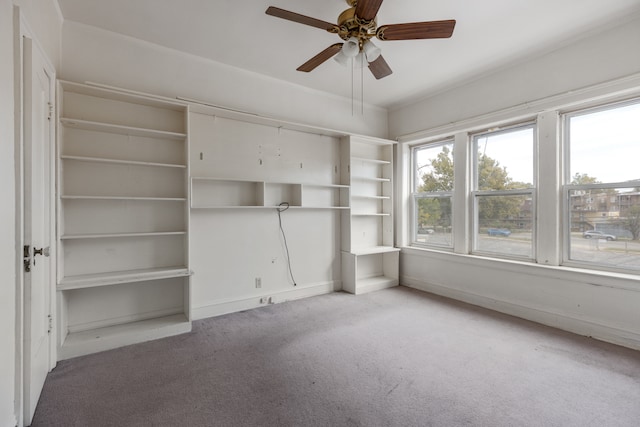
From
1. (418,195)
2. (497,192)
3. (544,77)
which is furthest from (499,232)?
(544,77)

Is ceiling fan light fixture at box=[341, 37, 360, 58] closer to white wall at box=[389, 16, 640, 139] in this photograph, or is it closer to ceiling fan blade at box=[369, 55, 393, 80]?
ceiling fan blade at box=[369, 55, 393, 80]

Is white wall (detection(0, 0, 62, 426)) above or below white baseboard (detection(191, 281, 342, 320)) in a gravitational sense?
above

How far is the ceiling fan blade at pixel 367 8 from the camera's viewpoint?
173cm

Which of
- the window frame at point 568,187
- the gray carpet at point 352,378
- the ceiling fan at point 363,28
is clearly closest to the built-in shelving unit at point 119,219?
the gray carpet at point 352,378

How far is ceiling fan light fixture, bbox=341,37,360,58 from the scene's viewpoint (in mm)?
2115

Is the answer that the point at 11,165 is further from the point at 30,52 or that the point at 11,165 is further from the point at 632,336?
the point at 632,336

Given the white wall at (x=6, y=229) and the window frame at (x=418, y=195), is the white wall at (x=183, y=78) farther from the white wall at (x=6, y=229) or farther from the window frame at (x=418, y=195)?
the white wall at (x=6, y=229)

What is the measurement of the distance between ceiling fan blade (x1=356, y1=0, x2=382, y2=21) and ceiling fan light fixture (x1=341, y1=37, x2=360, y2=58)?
20cm

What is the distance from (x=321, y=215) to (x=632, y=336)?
10.8ft

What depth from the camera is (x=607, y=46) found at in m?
2.62

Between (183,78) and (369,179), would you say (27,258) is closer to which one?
(183,78)

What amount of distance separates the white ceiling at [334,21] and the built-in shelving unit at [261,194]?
1.37 metres

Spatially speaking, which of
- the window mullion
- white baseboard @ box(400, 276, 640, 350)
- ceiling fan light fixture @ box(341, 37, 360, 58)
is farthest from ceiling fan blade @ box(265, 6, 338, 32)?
white baseboard @ box(400, 276, 640, 350)

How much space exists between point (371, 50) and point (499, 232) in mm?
2748
